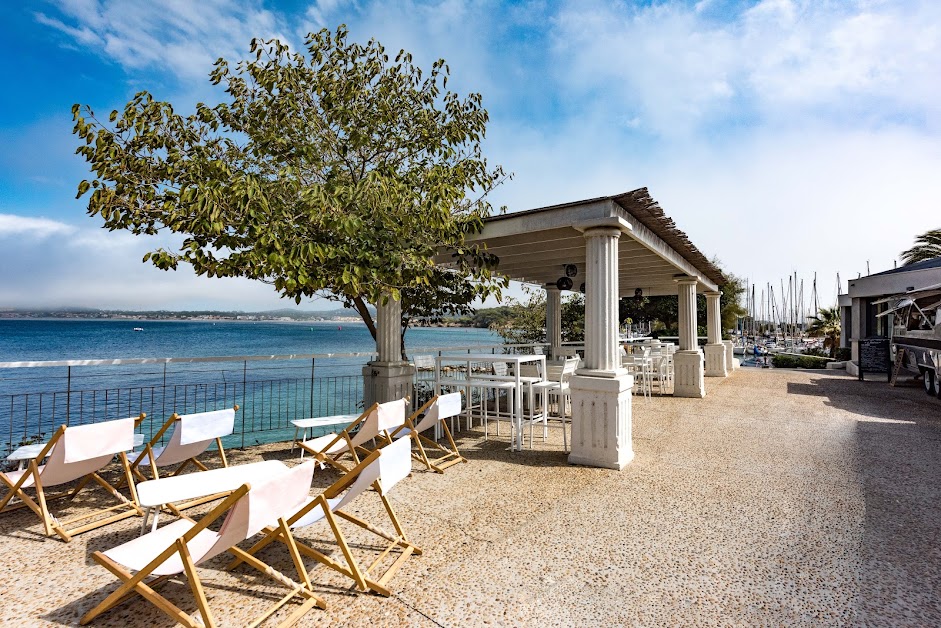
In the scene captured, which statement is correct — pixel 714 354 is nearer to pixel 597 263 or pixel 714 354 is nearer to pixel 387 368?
pixel 597 263

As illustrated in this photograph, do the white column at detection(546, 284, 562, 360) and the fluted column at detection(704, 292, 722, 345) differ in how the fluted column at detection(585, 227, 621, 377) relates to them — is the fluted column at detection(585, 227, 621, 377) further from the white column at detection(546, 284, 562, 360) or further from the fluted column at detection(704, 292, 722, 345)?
the fluted column at detection(704, 292, 722, 345)

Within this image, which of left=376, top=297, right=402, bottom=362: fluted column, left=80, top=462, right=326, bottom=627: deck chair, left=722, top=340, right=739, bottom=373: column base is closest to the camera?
left=80, top=462, right=326, bottom=627: deck chair

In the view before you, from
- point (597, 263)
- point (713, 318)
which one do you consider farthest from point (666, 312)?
point (597, 263)

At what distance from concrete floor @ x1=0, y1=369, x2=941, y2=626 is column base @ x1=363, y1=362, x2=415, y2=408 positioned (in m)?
1.31

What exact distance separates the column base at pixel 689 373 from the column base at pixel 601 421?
5361mm

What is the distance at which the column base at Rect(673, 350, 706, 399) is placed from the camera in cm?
962

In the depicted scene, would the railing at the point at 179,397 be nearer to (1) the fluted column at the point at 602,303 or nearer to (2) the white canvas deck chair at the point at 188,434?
(2) the white canvas deck chair at the point at 188,434

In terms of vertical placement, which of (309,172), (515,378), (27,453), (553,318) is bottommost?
(27,453)

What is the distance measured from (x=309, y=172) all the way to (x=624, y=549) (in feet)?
16.7

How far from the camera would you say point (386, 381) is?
6156mm

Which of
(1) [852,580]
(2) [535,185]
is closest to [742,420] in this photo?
(1) [852,580]

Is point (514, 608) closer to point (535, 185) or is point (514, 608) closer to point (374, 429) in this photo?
point (374, 429)

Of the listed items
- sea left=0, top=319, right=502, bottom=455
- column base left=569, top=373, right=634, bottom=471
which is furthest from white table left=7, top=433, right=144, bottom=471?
column base left=569, top=373, right=634, bottom=471

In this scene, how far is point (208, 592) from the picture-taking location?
7.98 feet
